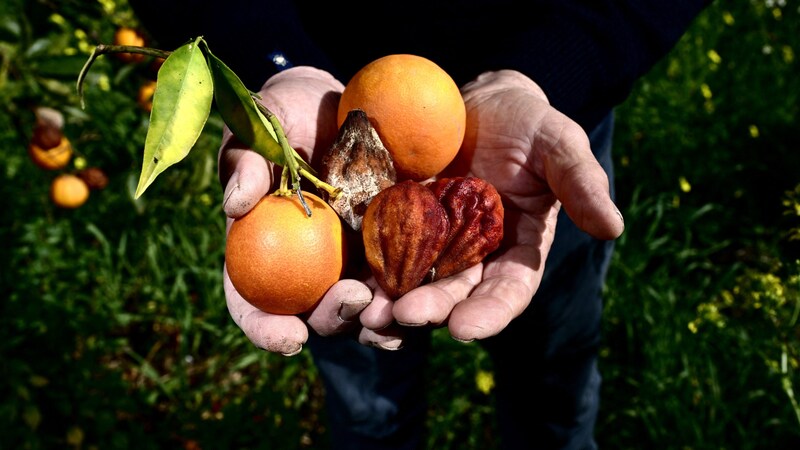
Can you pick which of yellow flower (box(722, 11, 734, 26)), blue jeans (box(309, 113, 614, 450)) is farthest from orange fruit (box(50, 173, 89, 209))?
yellow flower (box(722, 11, 734, 26))

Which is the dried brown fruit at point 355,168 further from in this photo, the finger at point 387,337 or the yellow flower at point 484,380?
the yellow flower at point 484,380

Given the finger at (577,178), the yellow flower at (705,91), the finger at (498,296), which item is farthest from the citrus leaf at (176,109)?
the yellow flower at (705,91)

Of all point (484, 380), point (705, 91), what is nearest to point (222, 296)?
point (484, 380)

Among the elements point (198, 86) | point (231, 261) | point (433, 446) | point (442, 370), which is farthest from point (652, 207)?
point (198, 86)

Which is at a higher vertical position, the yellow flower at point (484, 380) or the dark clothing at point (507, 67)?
the dark clothing at point (507, 67)

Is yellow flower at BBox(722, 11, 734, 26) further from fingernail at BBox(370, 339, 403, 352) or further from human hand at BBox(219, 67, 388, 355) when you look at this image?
fingernail at BBox(370, 339, 403, 352)

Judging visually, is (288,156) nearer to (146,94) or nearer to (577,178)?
(577,178)
